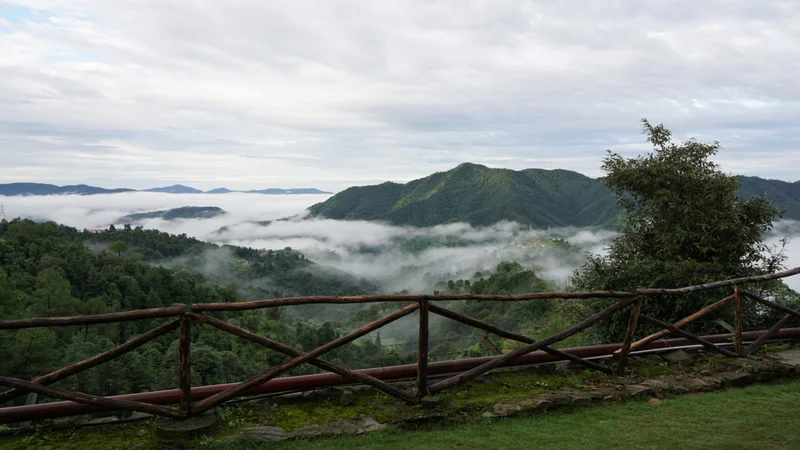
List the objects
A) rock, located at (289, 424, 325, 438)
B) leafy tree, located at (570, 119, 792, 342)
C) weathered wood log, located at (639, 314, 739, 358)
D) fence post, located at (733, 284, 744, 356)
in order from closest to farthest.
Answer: rock, located at (289, 424, 325, 438), weathered wood log, located at (639, 314, 739, 358), fence post, located at (733, 284, 744, 356), leafy tree, located at (570, 119, 792, 342)

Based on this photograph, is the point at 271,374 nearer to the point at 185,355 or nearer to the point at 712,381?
the point at 185,355

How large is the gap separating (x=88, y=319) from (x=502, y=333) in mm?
3890

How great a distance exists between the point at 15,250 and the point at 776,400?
236ft

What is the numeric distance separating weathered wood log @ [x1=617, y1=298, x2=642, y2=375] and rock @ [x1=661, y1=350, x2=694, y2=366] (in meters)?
0.93

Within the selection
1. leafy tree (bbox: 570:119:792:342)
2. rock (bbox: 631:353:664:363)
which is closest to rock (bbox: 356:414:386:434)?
rock (bbox: 631:353:664:363)

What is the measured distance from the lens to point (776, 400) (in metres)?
5.32

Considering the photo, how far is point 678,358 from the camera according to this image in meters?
6.55

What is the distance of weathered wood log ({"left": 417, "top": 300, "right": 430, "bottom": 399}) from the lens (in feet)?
15.9

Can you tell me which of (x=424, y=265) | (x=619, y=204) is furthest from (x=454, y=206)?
(x=619, y=204)

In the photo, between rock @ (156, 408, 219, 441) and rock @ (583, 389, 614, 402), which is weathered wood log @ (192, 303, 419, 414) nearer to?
rock @ (156, 408, 219, 441)

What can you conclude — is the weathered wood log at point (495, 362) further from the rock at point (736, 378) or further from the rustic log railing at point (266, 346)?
the rock at point (736, 378)

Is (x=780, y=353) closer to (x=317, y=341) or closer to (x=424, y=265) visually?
(x=317, y=341)

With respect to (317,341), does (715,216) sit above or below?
above

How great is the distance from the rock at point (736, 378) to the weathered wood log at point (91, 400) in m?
5.99
